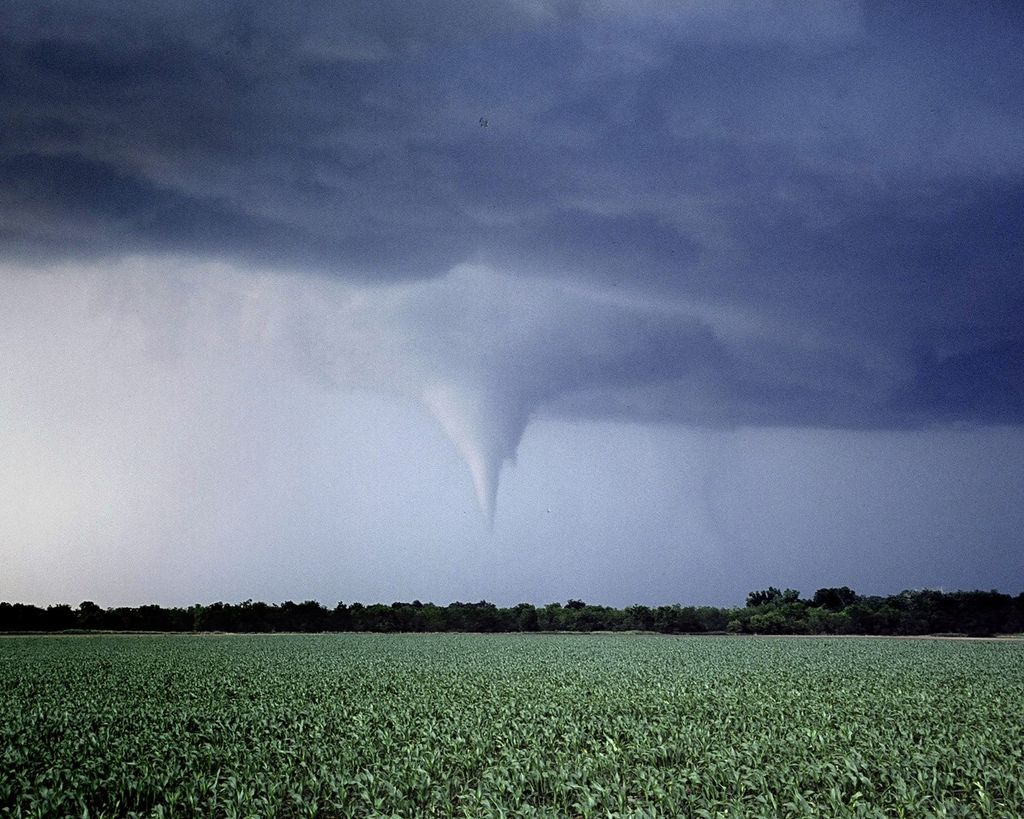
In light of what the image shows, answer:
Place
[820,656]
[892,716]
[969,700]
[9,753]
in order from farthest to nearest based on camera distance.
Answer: [820,656], [969,700], [892,716], [9,753]

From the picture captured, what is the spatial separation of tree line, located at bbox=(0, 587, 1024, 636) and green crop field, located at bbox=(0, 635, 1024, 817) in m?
87.7

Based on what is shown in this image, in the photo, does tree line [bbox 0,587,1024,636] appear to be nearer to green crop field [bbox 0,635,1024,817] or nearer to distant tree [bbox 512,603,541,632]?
distant tree [bbox 512,603,541,632]

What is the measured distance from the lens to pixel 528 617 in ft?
456

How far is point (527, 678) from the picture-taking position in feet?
134

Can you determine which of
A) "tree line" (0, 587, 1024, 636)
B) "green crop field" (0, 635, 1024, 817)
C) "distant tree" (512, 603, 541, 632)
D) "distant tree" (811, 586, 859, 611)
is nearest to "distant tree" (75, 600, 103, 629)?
"tree line" (0, 587, 1024, 636)

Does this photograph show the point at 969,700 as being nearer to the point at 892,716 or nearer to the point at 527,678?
the point at 892,716

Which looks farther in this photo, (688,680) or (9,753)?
(688,680)

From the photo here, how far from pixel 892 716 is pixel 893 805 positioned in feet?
40.3

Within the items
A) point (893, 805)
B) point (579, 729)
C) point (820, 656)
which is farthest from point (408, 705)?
point (820, 656)

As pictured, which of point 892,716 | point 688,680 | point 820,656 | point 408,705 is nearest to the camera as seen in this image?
point 892,716

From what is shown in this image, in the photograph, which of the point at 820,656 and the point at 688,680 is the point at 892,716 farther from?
the point at 820,656

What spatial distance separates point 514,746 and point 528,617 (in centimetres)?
12044

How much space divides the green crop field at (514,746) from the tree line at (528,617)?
288 ft

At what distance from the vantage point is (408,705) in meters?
29.8
